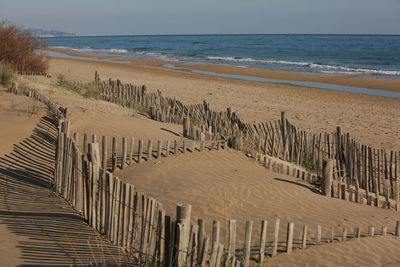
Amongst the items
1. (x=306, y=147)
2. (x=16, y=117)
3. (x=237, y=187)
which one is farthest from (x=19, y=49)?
(x=237, y=187)

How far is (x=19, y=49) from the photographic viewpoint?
1742 cm

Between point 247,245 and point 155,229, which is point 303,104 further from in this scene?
point 155,229

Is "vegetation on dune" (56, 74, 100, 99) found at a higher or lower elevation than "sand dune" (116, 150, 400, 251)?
higher

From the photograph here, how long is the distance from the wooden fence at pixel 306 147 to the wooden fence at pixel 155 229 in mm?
2128

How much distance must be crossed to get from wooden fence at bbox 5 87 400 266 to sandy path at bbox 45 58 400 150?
24.6 ft

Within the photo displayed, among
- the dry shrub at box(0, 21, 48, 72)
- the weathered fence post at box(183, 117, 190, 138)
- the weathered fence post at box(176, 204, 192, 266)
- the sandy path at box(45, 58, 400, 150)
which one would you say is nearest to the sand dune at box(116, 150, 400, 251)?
the weathered fence post at box(183, 117, 190, 138)

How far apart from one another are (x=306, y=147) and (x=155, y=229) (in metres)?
5.21

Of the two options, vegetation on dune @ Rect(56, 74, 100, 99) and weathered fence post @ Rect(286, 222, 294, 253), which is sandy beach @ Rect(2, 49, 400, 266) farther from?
vegetation on dune @ Rect(56, 74, 100, 99)

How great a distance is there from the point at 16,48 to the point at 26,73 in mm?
873

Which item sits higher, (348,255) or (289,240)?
(289,240)

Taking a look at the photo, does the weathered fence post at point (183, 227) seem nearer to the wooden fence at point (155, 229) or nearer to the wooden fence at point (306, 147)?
the wooden fence at point (155, 229)

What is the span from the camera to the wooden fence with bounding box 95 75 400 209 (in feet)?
27.1

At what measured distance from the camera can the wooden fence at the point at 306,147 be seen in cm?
826

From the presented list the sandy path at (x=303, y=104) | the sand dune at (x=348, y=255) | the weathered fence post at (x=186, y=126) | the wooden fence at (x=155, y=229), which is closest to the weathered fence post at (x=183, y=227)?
the wooden fence at (x=155, y=229)
